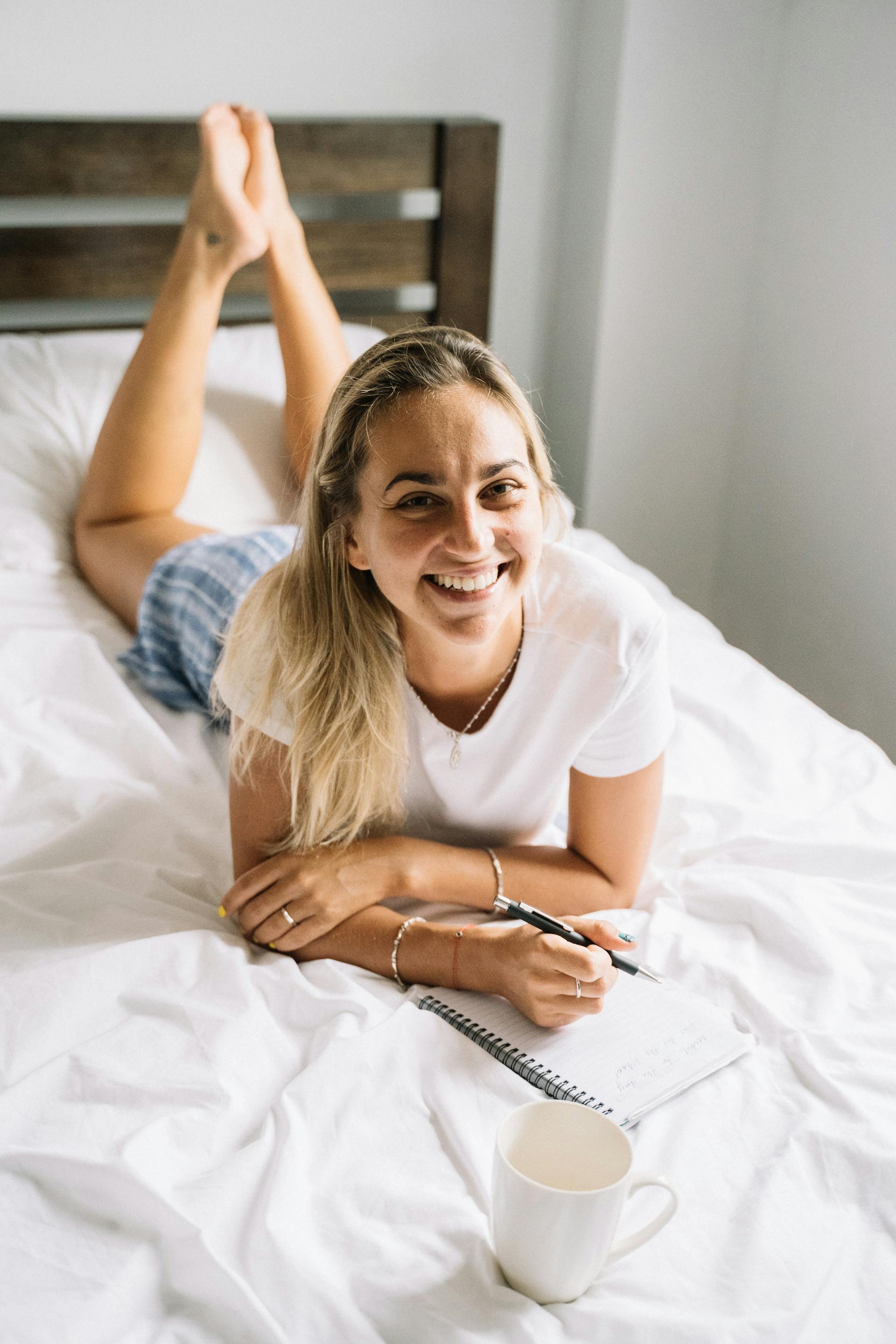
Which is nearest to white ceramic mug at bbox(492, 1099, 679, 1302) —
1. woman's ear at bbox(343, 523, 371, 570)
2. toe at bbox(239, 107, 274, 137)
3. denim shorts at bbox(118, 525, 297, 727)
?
woman's ear at bbox(343, 523, 371, 570)

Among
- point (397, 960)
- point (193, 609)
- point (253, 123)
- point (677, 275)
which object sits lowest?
point (397, 960)

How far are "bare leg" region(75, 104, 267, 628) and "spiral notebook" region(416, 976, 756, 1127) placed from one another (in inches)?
36.9

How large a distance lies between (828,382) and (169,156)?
1.30 m

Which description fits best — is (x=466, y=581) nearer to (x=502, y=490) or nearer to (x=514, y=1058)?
(x=502, y=490)

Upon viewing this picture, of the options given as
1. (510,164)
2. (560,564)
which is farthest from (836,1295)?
(510,164)

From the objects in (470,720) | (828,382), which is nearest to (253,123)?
(828,382)

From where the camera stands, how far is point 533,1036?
1.01 metres

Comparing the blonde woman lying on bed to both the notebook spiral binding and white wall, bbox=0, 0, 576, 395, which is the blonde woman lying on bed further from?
white wall, bbox=0, 0, 576, 395

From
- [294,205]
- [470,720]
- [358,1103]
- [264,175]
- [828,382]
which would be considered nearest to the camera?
[358,1103]

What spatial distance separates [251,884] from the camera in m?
1.14

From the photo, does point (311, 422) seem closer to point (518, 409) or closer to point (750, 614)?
point (518, 409)

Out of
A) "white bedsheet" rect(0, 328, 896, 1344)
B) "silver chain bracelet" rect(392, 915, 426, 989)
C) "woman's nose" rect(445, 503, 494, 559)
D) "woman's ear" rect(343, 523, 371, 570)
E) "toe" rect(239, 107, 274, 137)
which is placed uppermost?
"toe" rect(239, 107, 274, 137)

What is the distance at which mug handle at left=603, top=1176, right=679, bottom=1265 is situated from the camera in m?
0.75

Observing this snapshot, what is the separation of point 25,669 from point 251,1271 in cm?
99
